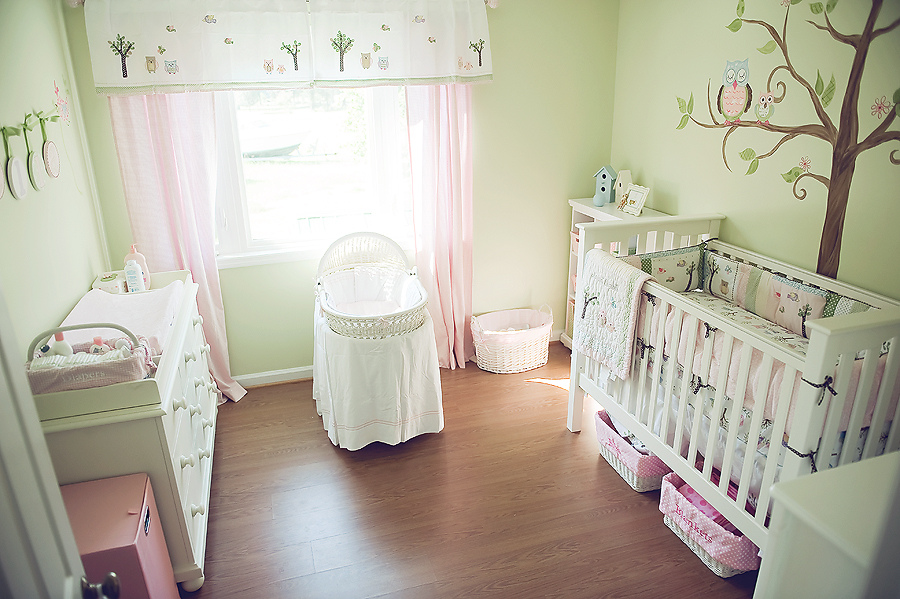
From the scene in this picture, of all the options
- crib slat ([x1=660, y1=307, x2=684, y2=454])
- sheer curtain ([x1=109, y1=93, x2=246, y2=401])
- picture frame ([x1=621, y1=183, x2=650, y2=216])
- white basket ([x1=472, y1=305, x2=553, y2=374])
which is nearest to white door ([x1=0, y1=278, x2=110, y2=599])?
crib slat ([x1=660, y1=307, x2=684, y2=454])

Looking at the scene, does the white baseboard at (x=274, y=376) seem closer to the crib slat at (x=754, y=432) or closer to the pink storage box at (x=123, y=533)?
the pink storage box at (x=123, y=533)

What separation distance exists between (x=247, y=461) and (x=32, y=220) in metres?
1.31

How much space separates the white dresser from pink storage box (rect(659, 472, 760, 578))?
1671 mm

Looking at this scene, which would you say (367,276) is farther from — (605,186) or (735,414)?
(735,414)

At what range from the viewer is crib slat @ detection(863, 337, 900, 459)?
62.1 inches

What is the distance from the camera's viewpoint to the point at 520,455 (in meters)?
2.65

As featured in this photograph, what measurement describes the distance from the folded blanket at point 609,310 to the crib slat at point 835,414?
2.55ft

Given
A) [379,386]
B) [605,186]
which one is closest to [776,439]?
[379,386]

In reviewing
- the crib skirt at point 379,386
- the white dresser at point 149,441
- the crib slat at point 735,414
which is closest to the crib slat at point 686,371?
the crib slat at point 735,414

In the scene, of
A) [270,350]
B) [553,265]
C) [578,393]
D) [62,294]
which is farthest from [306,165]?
[578,393]

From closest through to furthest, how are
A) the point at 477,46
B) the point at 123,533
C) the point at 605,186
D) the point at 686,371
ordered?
1. the point at 123,533
2. the point at 686,371
3. the point at 477,46
4. the point at 605,186

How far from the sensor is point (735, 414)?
6.13 feet

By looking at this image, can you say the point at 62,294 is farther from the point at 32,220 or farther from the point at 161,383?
the point at 161,383

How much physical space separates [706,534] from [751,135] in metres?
1.64
